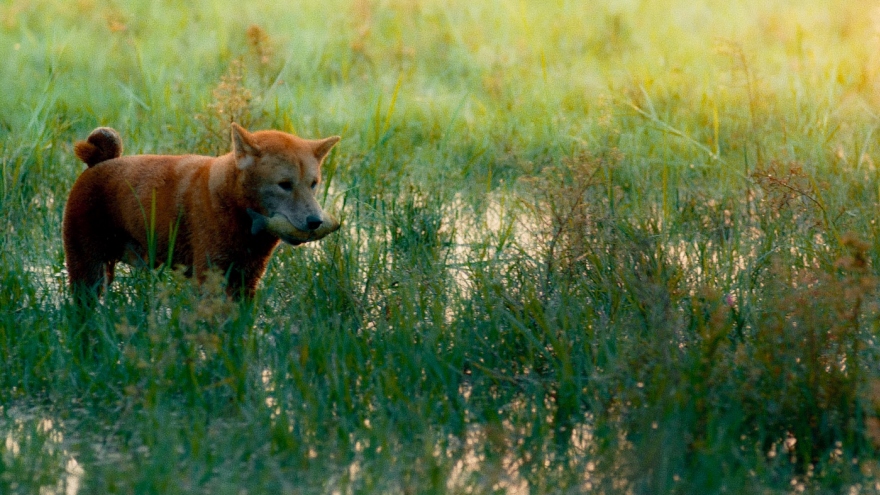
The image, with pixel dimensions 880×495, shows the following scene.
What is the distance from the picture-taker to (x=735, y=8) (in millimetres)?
10641

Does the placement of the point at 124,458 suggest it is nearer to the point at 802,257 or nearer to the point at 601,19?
the point at 802,257

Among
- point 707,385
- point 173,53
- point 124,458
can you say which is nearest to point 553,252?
point 707,385

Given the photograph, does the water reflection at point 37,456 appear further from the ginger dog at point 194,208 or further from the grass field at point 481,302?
the ginger dog at point 194,208

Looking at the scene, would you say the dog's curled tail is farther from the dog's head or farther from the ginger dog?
the dog's head

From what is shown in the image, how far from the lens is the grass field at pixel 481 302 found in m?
3.52

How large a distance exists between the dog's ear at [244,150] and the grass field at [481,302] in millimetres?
592

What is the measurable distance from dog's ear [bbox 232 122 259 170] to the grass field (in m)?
0.59

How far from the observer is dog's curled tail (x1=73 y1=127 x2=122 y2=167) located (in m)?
5.24

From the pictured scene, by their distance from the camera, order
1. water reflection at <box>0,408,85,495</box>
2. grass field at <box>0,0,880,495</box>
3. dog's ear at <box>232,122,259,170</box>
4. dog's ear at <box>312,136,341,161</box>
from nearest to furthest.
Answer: water reflection at <box>0,408,85,495</box>
grass field at <box>0,0,880,495</box>
dog's ear at <box>232,122,259,170</box>
dog's ear at <box>312,136,341,161</box>

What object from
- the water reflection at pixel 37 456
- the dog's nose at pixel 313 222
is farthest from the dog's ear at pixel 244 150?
the water reflection at pixel 37 456

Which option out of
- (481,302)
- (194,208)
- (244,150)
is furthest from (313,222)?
(481,302)

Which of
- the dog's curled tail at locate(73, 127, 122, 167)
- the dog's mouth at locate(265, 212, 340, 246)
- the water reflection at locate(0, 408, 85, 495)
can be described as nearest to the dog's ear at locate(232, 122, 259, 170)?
the dog's mouth at locate(265, 212, 340, 246)

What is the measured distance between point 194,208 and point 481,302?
135 centimetres

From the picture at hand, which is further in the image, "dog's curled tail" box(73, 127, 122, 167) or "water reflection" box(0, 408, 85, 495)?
"dog's curled tail" box(73, 127, 122, 167)
